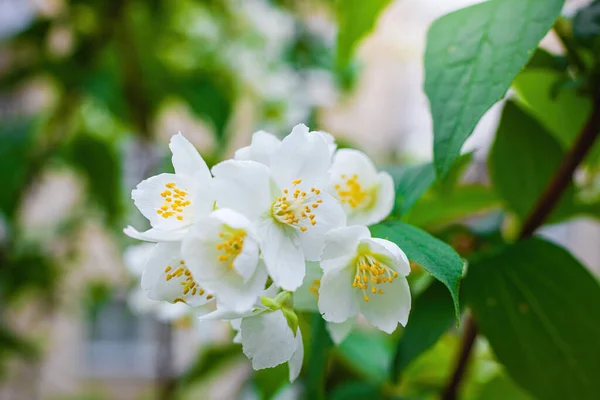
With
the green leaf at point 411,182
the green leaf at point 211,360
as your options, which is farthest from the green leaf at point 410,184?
the green leaf at point 211,360

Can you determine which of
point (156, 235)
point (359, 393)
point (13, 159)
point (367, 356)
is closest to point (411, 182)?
point (156, 235)

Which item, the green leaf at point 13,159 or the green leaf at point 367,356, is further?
the green leaf at point 13,159

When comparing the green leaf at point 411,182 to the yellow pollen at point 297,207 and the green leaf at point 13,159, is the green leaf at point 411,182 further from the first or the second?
the green leaf at point 13,159

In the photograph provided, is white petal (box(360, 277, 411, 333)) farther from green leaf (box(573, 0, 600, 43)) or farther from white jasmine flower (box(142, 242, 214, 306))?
green leaf (box(573, 0, 600, 43))

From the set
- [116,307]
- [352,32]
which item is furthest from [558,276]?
[116,307]

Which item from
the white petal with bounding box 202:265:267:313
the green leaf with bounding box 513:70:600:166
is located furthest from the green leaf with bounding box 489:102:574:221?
the white petal with bounding box 202:265:267:313

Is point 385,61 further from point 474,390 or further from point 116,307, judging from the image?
point 474,390

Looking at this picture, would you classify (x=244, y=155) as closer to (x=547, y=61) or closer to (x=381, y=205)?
(x=381, y=205)
